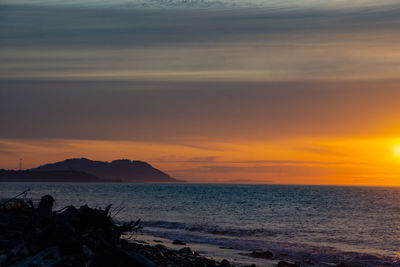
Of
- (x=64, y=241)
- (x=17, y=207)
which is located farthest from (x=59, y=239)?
(x=17, y=207)

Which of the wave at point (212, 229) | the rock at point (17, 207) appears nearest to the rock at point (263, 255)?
the rock at point (17, 207)

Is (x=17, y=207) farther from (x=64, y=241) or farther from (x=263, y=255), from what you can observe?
(x=263, y=255)

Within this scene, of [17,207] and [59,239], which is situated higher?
[17,207]

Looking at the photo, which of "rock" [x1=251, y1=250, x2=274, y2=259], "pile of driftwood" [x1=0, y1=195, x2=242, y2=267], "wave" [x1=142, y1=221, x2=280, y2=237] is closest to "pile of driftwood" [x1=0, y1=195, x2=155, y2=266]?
"pile of driftwood" [x1=0, y1=195, x2=242, y2=267]

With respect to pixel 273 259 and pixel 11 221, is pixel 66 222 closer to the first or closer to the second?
pixel 11 221

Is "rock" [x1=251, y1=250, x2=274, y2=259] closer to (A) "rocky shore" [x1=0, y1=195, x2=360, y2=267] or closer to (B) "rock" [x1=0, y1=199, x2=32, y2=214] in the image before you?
(A) "rocky shore" [x1=0, y1=195, x2=360, y2=267]

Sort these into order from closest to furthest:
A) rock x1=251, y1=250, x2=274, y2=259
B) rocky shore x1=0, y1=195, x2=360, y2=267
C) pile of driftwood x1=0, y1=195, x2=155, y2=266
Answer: rocky shore x1=0, y1=195, x2=360, y2=267
pile of driftwood x1=0, y1=195, x2=155, y2=266
rock x1=251, y1=250, x2=274, y2=259

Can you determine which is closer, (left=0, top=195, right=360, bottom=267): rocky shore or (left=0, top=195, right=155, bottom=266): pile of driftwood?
(left=0, top=195, right=360, bottom=267): rocky shore

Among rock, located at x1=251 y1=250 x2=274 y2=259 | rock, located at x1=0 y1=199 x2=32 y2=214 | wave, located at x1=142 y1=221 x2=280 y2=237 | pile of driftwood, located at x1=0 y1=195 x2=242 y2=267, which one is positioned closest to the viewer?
pile of driftwood, located at x1=0 y1=195 x2=242 y2=267

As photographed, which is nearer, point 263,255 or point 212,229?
point 263,255

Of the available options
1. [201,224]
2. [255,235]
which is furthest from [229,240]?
[201,224]

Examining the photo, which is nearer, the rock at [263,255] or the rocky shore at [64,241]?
the rocky shore at [64,241]

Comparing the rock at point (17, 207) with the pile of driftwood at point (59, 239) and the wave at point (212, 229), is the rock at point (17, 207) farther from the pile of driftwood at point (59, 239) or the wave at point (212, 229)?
the wave at point (212, 229)

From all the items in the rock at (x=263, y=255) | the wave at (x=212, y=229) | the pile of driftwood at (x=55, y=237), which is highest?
the pile of driftwood at (x=55, y=237)
